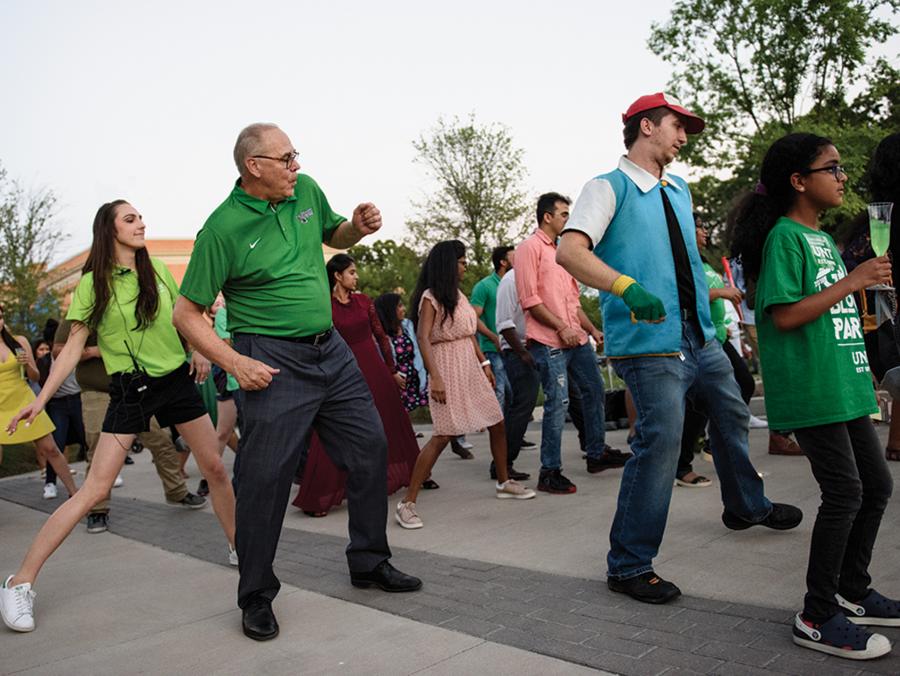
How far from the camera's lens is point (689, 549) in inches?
170

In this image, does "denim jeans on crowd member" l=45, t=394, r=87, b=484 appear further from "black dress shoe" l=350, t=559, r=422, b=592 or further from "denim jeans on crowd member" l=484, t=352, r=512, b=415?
"black dress shoe" l=350, t=559, r=422, b=592

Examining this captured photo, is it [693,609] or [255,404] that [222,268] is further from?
[693,609]

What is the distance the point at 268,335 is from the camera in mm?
3746

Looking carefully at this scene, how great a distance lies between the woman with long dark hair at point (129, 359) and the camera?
4465 millimetres

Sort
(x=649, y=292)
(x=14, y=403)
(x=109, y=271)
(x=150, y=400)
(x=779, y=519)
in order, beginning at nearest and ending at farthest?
(x=649, y=292) < (x=779, y=519) < (x=150, y=400) < (x=109, y=271) < (x=14, y=403)

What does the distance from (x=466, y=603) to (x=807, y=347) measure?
1.79m

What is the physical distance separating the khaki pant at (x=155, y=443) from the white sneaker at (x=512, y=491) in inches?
104

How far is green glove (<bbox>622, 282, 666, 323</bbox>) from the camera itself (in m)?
3.18

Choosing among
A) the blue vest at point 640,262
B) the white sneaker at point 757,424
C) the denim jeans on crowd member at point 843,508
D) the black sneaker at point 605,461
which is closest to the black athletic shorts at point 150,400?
the blue vest at point 640,262

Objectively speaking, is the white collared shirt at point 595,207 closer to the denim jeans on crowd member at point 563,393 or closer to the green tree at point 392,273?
the denim jeans on crowd member at point 563,393

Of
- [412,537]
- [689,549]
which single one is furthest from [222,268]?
[689,549]

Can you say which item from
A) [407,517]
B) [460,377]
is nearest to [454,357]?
[460,377]

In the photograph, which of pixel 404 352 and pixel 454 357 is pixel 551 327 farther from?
pixel 404 352

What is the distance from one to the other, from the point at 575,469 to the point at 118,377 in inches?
151
